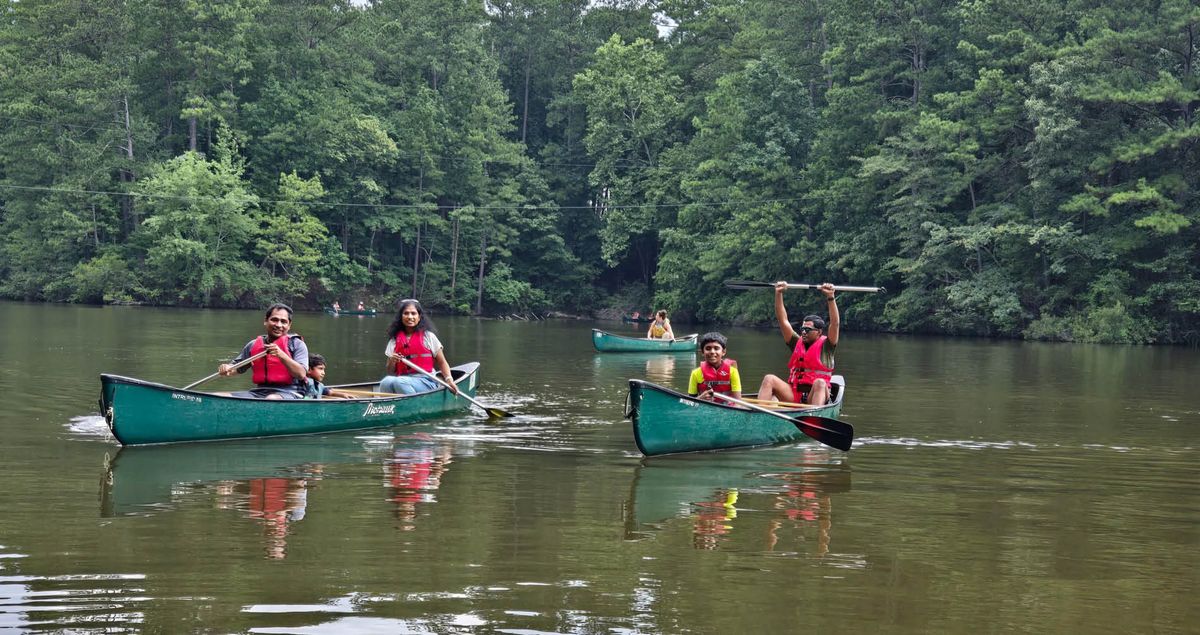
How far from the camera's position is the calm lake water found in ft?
22.9

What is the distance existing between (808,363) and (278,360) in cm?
567

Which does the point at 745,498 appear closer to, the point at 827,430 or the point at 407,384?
the point at 827,430

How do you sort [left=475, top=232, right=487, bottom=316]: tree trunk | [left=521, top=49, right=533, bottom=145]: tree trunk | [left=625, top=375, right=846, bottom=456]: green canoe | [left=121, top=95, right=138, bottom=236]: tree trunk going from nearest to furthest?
[left=625, top=375, right=846, bottom=456]: green canoe, [left=121, top=95, right=138, bottom=236]: tree trunk, [left=475, top=232, right=487, bottom=316]: tree trunk, [left=521, top=49, right=533, bottom=145]: tree trunk

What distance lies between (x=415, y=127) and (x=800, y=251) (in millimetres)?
21792

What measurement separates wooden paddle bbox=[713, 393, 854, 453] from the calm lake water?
0.17 m

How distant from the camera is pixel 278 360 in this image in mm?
14219

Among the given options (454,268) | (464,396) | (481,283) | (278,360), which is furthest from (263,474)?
(481,283)

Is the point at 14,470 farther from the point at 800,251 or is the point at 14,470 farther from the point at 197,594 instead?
the point at 800,251

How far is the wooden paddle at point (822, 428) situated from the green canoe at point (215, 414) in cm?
401

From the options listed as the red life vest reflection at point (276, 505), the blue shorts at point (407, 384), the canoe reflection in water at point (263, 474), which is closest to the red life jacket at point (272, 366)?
the canoe reflection in water at point (263, 474)

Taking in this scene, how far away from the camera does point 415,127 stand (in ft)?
209

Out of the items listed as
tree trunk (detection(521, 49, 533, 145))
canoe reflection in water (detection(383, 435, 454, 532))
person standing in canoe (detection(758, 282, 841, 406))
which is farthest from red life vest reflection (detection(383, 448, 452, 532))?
tree trunk (detection(521, 49, 533, 145))

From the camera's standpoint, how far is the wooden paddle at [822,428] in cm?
1350

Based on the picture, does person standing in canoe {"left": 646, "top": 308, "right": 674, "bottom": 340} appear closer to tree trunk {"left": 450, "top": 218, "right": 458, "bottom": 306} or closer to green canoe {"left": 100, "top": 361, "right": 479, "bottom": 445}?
green canoe {"left": 100, "top": 361, "right": 479, "bottom": 445}
